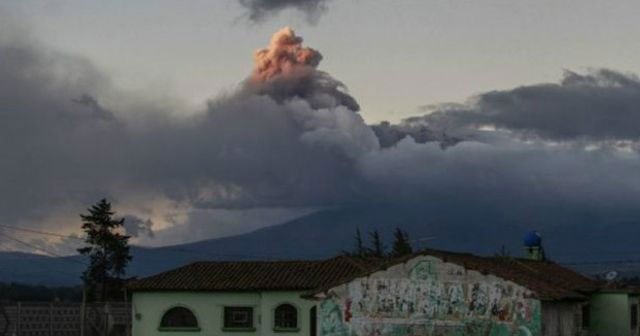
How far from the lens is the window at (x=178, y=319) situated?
186 ft

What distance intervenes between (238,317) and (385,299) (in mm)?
10878

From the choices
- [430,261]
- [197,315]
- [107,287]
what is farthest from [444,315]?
[107,287]

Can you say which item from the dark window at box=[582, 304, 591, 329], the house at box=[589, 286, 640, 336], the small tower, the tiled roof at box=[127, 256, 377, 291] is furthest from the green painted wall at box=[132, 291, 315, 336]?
the small tower

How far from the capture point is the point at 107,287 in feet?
280

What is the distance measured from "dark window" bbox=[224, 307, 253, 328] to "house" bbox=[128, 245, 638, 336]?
1.9 inches

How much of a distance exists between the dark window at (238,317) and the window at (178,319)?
1.56 meters

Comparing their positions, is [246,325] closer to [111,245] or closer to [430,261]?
[430,261]

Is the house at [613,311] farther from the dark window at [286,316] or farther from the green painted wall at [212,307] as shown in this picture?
the dark window at [286,316]

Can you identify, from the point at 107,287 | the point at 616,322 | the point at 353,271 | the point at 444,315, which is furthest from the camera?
the point at 107,287

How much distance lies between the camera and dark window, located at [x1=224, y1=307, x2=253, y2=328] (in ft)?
184

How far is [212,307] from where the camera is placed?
56406mm

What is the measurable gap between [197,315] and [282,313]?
4.20 meters

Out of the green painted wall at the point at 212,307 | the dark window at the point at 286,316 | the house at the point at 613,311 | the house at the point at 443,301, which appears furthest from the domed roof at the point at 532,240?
the dark window at the point at 286,316

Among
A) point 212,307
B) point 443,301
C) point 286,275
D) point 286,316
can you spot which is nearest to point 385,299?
point 443,301
